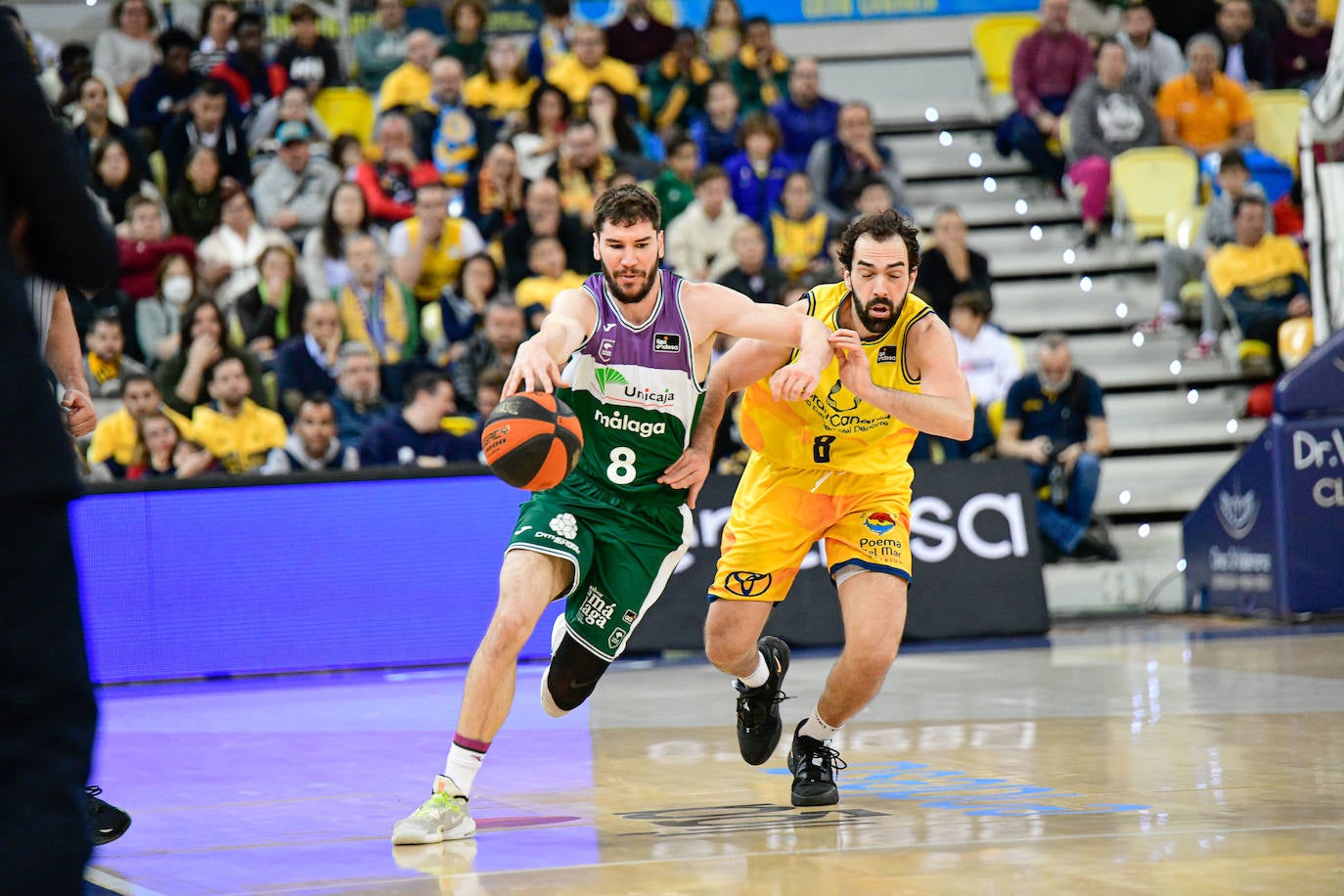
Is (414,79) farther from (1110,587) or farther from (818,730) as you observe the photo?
(818,730)

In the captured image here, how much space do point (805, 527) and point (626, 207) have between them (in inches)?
56.0

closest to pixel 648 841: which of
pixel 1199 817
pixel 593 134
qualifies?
pixel 1199 817

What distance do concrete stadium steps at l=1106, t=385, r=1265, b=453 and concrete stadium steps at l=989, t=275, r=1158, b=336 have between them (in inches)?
33.0

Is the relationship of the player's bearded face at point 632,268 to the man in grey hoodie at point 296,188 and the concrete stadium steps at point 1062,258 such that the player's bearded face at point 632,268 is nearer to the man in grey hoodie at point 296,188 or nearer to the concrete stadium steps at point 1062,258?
the man in grey hoodie at point 296,188

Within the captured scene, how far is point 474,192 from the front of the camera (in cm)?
1340

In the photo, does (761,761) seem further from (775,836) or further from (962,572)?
(962,572)

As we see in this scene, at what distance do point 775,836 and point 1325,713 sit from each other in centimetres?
A: 332

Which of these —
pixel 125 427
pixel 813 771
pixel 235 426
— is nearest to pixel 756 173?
pixel 235 426

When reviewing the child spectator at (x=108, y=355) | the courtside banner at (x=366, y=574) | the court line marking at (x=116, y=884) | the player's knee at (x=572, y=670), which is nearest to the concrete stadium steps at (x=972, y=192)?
the courtside banner at (x=366, y=574)

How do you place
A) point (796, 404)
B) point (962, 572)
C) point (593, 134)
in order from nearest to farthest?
point (796, 404) < point (962, 572) < point (593, 134)

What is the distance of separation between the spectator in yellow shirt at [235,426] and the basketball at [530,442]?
20.9 ft

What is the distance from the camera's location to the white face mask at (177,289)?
12.1m

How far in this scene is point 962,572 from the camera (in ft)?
36.2

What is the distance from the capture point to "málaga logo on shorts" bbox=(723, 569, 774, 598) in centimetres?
612
